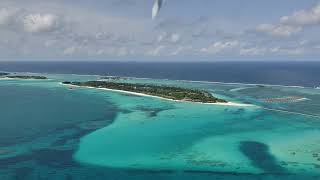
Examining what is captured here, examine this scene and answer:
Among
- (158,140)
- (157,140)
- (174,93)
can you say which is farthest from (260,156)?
(174,93)

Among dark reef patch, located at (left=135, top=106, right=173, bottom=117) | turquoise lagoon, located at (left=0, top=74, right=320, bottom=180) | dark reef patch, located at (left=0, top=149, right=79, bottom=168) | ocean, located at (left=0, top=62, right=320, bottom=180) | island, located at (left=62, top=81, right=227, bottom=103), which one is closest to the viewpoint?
ocean, located at (left=0, top=62, right=320, bottom=180)

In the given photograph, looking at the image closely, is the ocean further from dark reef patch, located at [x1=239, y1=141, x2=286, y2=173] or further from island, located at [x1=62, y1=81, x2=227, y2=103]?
island, located at [x1=62, y1=81, x2=227, y2=103]

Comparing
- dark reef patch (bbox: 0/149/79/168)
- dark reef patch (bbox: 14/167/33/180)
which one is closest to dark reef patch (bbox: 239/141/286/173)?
dark reef patch (bbox: 0/149/79/168)

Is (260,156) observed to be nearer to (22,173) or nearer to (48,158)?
(48,158)

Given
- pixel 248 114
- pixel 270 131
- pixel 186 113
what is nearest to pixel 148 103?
pixel 186 113

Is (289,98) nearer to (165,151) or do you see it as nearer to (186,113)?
(186,113)

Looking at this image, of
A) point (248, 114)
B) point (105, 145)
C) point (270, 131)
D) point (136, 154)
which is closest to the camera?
point (136, 154)
